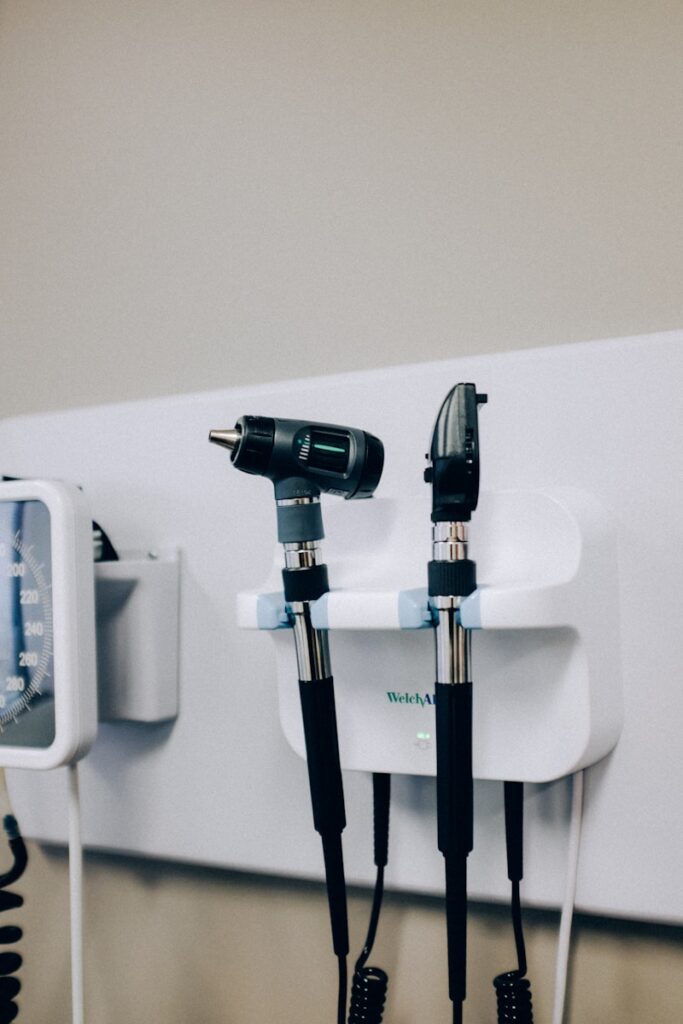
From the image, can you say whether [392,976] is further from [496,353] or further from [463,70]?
[463,70]

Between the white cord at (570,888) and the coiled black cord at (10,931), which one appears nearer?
the white cord at (570,888)

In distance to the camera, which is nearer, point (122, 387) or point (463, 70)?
point (463, 70)

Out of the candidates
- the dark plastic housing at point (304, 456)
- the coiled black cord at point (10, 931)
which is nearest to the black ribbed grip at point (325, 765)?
the dark plastic housing at point (304, 456)

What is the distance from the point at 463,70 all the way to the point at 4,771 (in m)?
0.55

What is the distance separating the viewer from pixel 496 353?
532 millimetres

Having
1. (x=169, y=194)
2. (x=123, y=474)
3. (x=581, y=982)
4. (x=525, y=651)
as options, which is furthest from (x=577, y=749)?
(x=169, y=194)

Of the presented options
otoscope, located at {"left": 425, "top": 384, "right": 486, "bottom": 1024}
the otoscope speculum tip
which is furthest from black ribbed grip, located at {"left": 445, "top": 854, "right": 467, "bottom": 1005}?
the otoscope speculum tip

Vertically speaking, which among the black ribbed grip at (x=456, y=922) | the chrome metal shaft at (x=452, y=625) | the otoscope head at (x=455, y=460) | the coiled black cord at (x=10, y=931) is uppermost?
the otoscope head at (x=455, y=460)

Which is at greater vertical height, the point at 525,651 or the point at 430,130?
the point at 430,130

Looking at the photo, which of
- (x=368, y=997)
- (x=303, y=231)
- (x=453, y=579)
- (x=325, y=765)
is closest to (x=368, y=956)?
(x=368, y=997)

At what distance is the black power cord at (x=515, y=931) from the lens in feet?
1.52

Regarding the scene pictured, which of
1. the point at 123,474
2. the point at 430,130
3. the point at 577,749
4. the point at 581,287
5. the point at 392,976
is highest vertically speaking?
the point at 430,130

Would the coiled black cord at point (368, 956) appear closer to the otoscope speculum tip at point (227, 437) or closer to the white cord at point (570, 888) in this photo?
the white cord at point (570, 888)

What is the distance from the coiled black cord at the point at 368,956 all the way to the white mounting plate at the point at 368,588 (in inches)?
0.7
